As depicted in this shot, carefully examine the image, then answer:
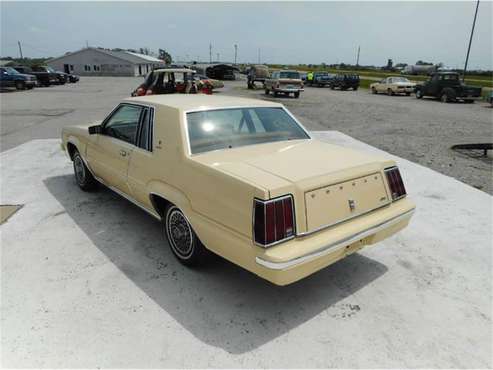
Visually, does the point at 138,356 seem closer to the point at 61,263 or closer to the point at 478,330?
the point at 61,263

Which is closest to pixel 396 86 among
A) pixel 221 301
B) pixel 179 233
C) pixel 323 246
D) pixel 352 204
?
pixel 352 204

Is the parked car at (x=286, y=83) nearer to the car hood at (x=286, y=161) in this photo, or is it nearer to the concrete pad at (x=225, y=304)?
the concrete pad at (x=225, y=304)

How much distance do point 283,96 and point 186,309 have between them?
81.2 feet

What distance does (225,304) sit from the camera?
294 cm

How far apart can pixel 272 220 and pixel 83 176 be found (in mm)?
3932

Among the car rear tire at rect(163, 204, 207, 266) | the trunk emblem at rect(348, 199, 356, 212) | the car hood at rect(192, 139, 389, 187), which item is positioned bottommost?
the car rear tire at rect(163, 204, 207, 266)

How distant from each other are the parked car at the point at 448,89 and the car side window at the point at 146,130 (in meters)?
24.5

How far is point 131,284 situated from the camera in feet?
10.4

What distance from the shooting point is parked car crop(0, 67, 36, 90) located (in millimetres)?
26703

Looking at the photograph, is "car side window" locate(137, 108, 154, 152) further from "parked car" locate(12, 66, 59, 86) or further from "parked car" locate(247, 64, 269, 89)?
"parked car" locate(12, 66, 59, 86)

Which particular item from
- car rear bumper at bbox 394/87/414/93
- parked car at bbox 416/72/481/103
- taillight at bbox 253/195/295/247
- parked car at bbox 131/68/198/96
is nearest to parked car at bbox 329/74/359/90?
car rear bumper at bbox 394/87/414/93

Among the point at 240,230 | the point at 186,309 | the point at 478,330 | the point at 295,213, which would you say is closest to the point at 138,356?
the point at 186,309

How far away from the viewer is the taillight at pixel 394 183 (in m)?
3.24

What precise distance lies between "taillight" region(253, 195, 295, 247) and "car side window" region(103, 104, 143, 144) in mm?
2084
